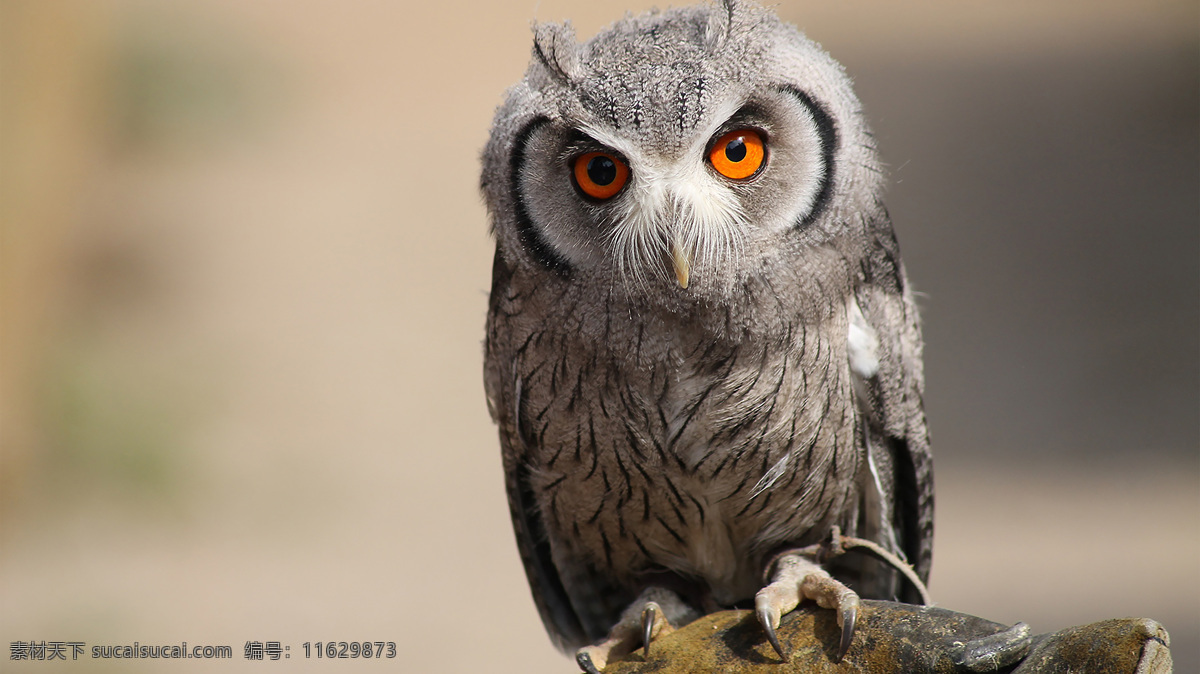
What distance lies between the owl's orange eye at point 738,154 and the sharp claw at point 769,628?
59 cm

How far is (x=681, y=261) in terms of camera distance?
1.18 metres

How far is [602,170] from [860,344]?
51 centimetres

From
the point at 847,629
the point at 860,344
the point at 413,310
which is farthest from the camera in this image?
the point at 413,310

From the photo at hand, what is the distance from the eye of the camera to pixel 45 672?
10.4ft

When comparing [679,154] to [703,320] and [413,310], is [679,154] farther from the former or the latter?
[413,310]

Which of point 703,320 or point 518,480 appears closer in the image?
point 703,320

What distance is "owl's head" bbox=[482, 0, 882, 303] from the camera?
1.16 meters

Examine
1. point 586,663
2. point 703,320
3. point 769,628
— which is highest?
point 703,320

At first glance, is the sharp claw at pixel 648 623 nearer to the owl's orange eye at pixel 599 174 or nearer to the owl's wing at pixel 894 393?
the owl's wing at pixel 894 393

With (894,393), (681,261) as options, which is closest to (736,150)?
(681,261)

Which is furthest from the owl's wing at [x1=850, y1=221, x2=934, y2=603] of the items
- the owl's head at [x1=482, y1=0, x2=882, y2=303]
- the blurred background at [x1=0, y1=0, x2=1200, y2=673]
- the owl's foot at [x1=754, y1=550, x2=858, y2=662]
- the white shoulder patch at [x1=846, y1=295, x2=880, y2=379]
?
the blurred background at [x1=0, y1=0, x2=1200, y2=673]

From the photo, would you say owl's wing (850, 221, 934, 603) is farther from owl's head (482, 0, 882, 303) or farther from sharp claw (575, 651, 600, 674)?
sharp claw (575, 651, 600, 674)

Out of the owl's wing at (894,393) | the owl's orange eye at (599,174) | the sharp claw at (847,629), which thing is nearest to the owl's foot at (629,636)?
the sharp claw at (847,629)

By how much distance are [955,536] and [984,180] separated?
2.18 meters
